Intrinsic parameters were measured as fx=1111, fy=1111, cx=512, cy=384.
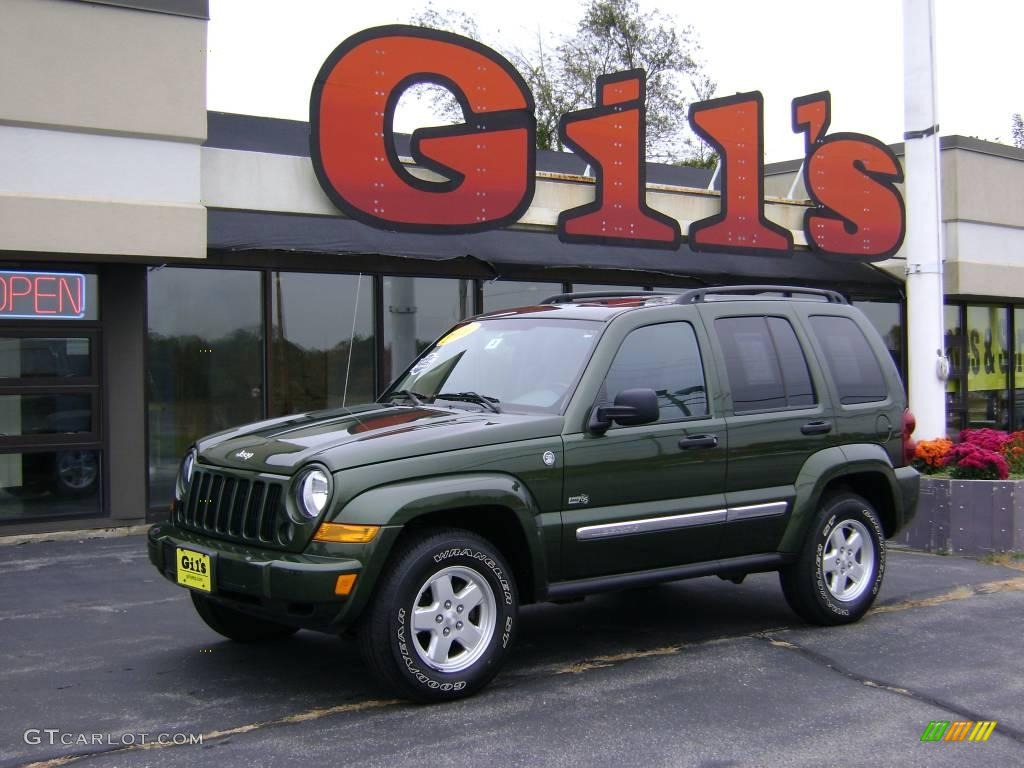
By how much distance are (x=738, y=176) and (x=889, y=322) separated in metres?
4.80

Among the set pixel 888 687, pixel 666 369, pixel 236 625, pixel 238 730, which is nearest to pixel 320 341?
pixel 236 625

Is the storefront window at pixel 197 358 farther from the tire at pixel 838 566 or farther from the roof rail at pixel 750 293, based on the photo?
the tire at pixel 838 566

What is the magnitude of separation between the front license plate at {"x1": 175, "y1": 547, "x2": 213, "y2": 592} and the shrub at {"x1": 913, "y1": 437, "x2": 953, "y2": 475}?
268 inches

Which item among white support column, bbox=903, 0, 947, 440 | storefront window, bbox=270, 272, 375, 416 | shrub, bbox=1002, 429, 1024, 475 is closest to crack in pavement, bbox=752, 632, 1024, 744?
shrub, bbox=1002, 429, 1024, 475

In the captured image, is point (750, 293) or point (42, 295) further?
point (42, 295)

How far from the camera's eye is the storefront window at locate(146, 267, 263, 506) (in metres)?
11.4

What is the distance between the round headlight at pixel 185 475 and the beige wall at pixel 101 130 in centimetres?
513

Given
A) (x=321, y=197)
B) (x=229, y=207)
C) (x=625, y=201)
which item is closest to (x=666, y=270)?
(x=625, y=201)

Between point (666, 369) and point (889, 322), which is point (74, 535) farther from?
point (889, 322)

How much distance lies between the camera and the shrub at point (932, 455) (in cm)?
985

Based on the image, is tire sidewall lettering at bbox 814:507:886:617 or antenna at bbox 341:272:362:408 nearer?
tire sidewall lettering at bbox 814:507:886:617

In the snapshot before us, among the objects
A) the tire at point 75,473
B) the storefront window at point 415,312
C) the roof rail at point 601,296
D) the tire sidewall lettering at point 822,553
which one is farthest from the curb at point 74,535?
the tire sidewall lettering at point 822,553

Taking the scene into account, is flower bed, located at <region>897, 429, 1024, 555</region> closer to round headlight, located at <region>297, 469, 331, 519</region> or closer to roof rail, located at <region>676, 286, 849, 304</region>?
roof rail, located at <region>676, 286, 849, 304</region>

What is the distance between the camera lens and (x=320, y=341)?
12445 millimetres
